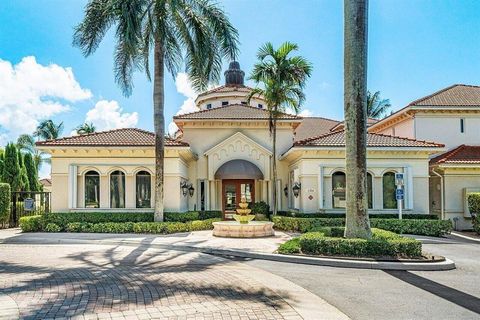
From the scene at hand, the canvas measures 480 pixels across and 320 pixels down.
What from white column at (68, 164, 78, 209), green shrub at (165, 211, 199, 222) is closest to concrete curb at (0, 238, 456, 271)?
green shrub at (165, 211, 199, 222)

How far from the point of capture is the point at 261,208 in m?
22.9

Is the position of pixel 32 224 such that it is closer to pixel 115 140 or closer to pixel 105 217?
pixel 105 217

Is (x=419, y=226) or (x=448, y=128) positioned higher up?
(x=448, y=128)

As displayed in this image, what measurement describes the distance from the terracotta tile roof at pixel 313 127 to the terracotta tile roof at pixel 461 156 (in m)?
12.8

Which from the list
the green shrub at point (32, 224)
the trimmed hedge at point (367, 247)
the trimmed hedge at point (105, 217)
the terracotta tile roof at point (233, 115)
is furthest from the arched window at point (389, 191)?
the green shrub at point (32, 224)

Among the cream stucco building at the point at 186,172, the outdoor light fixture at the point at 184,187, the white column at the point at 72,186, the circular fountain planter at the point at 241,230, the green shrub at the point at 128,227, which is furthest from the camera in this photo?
the outdoor light fixture at the point at 184,187

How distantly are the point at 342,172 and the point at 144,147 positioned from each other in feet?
34.9

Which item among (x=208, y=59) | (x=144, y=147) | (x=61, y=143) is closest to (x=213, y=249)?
(x=144, y=147)

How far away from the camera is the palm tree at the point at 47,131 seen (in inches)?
2120

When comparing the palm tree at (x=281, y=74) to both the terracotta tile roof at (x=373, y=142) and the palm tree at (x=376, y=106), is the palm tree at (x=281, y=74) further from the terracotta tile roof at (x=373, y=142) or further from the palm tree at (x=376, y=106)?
the palm tree at (x=376, y=106)

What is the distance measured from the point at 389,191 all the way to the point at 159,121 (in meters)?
12.8

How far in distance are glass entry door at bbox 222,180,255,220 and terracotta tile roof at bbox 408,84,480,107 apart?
11.9 metres

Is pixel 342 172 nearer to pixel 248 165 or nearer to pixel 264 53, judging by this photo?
pixel 248 165

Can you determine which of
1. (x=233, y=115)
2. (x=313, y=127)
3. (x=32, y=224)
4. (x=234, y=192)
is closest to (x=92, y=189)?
(x=32, y=224)
